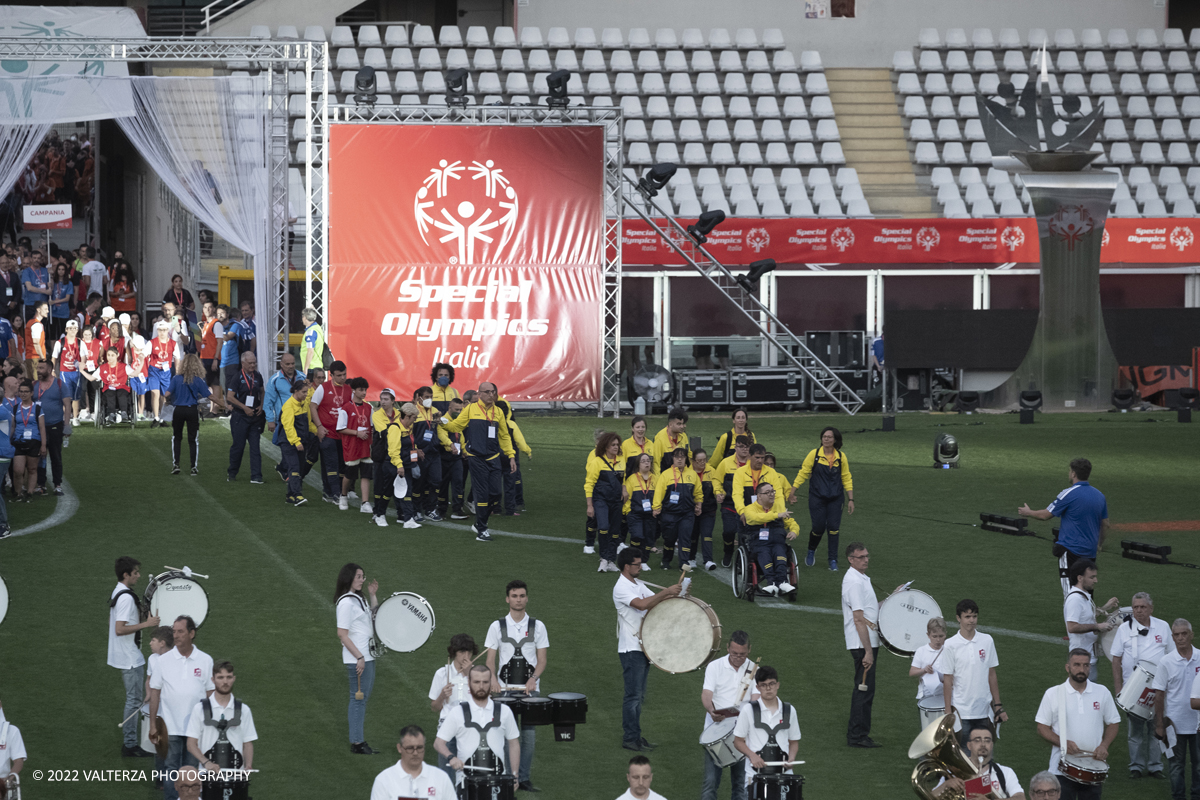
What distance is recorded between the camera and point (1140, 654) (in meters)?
10.4

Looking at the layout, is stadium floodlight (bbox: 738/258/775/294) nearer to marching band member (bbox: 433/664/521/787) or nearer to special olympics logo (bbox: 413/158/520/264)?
special olympics logo (bbox: 413/158/520/264)

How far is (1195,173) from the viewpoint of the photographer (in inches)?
1483

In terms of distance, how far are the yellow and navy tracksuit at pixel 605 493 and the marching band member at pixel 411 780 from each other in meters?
8.20

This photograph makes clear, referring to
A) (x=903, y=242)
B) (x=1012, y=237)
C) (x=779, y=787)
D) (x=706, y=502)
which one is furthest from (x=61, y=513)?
(x=1012, y=237)

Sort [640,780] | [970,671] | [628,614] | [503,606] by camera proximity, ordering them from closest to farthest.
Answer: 1. [640,780]
2. [970,671]
3. [628,614]
4. [503,606]

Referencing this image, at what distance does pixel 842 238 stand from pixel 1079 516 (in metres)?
19.4

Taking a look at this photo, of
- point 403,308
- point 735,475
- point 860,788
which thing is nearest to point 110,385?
point 403,308

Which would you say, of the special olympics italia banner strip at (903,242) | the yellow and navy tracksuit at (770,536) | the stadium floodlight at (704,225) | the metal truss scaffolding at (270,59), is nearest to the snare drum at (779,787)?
the yellow and navy tracksuit at (770,536)

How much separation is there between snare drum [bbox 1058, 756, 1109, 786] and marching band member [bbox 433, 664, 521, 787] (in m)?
3.56

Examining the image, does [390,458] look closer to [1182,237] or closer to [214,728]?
[214,728]

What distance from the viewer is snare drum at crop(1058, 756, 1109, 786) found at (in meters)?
9.38

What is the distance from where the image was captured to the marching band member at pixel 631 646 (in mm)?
10883

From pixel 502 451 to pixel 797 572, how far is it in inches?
171

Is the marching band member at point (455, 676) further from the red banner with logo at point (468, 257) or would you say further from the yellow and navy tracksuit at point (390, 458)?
the red banner with logo at point (468, 257)
